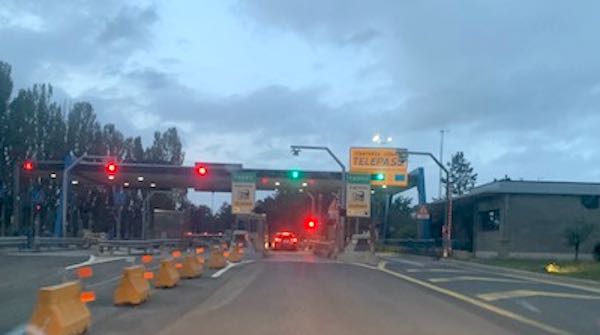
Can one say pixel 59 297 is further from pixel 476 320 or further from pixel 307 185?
pixel 307 185

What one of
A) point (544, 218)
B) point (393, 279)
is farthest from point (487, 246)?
point (393, 279)

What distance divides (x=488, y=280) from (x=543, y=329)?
51.4ft

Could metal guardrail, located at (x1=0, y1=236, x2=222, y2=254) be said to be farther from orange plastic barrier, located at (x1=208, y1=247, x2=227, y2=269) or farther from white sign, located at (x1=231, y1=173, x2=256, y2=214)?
orange plastic barrier, located at (x1=208, y1=247, x2=227, y2=269)

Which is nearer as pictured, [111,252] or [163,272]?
[163,272]

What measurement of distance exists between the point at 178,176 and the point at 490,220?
24354mm

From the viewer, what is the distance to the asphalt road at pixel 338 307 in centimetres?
1496

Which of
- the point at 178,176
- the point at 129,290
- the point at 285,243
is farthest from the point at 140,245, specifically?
the point at 129,290

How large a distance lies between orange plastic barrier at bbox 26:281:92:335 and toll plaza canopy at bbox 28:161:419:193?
40.0 m

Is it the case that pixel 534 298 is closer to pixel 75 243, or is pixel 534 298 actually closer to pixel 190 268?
pixel 190 268

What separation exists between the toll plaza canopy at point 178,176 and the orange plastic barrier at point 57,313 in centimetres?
4000

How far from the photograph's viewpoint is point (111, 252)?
151ft

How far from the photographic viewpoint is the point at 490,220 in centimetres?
6475

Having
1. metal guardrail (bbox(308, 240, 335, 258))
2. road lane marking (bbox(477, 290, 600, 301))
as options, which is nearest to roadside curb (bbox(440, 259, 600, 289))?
road lane marking (bbox(477, 290, 600, 301))

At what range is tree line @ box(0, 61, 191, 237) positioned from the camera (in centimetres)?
6103
